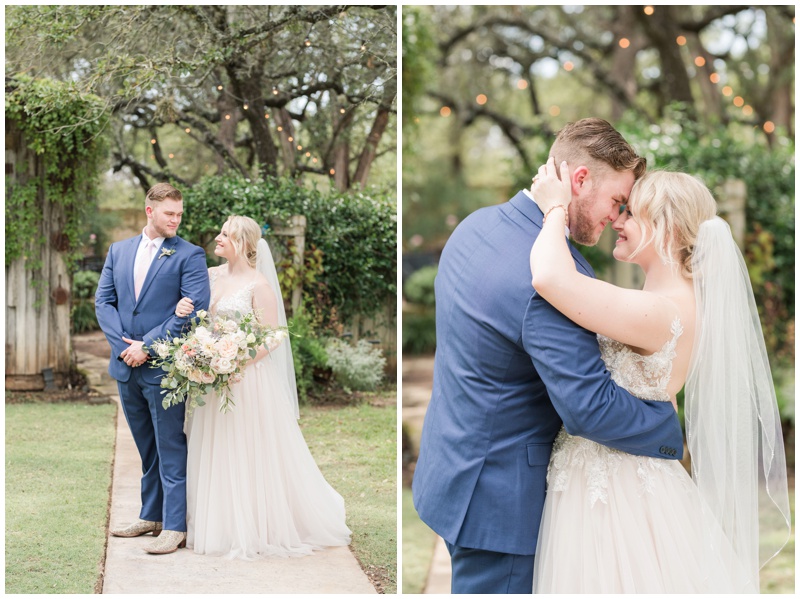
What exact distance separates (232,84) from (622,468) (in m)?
2.15

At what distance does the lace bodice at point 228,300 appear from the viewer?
312 centimetres

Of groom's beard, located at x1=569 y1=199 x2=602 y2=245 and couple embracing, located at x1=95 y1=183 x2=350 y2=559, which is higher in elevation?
groom's beard, located at x1=569 y1=199 x2=602 y2=245

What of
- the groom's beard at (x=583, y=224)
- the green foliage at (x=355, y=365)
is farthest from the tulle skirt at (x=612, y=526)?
the green foliage at (x=355, y=365)

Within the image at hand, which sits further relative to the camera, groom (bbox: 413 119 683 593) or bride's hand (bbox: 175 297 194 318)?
bride's hand (bbox: 175 297 194 318)

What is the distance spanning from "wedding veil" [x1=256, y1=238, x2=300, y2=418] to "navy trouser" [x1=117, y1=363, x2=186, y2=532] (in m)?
0.43

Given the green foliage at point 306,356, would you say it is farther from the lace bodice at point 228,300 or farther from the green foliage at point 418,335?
the green foliage at point 418,335

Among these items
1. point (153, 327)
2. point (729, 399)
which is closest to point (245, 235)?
point (153, 327)

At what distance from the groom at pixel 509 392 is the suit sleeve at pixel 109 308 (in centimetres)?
142

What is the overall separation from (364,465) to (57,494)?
1239mm

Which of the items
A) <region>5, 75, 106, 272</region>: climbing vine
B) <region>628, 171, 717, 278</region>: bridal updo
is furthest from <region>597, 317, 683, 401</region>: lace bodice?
<region>5, 75, 106, 272</region>: climbing vine

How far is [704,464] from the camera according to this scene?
2.49m

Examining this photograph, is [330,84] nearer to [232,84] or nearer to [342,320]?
[232,84]

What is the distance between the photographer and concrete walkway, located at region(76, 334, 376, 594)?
3.00m

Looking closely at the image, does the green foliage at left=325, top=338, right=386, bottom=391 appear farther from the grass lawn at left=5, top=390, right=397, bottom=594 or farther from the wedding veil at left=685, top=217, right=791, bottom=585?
the wedding veil at left=685, top=217, right=791, bottom=585
